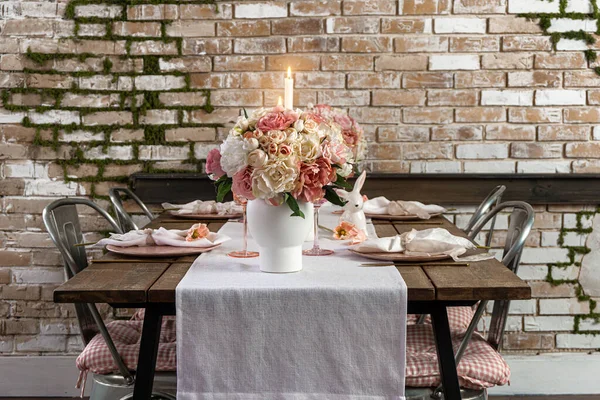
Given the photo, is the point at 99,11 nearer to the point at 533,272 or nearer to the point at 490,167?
the point at 490,167

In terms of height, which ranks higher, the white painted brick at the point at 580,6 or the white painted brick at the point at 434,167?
the white painted brick at the point at 580,6

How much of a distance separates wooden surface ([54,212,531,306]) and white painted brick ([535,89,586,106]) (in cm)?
147

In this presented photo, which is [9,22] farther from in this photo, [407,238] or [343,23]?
[407,238]

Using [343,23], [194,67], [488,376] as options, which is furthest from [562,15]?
[488,376]

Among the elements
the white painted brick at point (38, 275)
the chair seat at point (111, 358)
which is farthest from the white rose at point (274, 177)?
the white painted brick at point (38, 275)

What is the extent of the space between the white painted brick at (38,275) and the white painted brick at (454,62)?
5.93ft

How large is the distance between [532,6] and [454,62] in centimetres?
39

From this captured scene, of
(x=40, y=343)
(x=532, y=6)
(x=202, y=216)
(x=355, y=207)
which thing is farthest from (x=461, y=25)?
(x=40, y=343)

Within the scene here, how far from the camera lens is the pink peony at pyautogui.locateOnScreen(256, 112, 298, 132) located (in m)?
1.49

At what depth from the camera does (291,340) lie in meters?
1.49

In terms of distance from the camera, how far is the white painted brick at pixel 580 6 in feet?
9.65

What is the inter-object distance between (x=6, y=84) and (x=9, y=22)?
26cm

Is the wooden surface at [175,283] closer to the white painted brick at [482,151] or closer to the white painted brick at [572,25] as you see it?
the white painted brick at [482,151]

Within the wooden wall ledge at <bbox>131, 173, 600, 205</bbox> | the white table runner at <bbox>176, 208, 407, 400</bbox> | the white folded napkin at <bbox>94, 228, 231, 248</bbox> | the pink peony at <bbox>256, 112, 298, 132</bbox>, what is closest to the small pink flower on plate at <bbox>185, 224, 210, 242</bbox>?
the white folded napkin at <bbox>94, 228, 231, 248</bbox>
